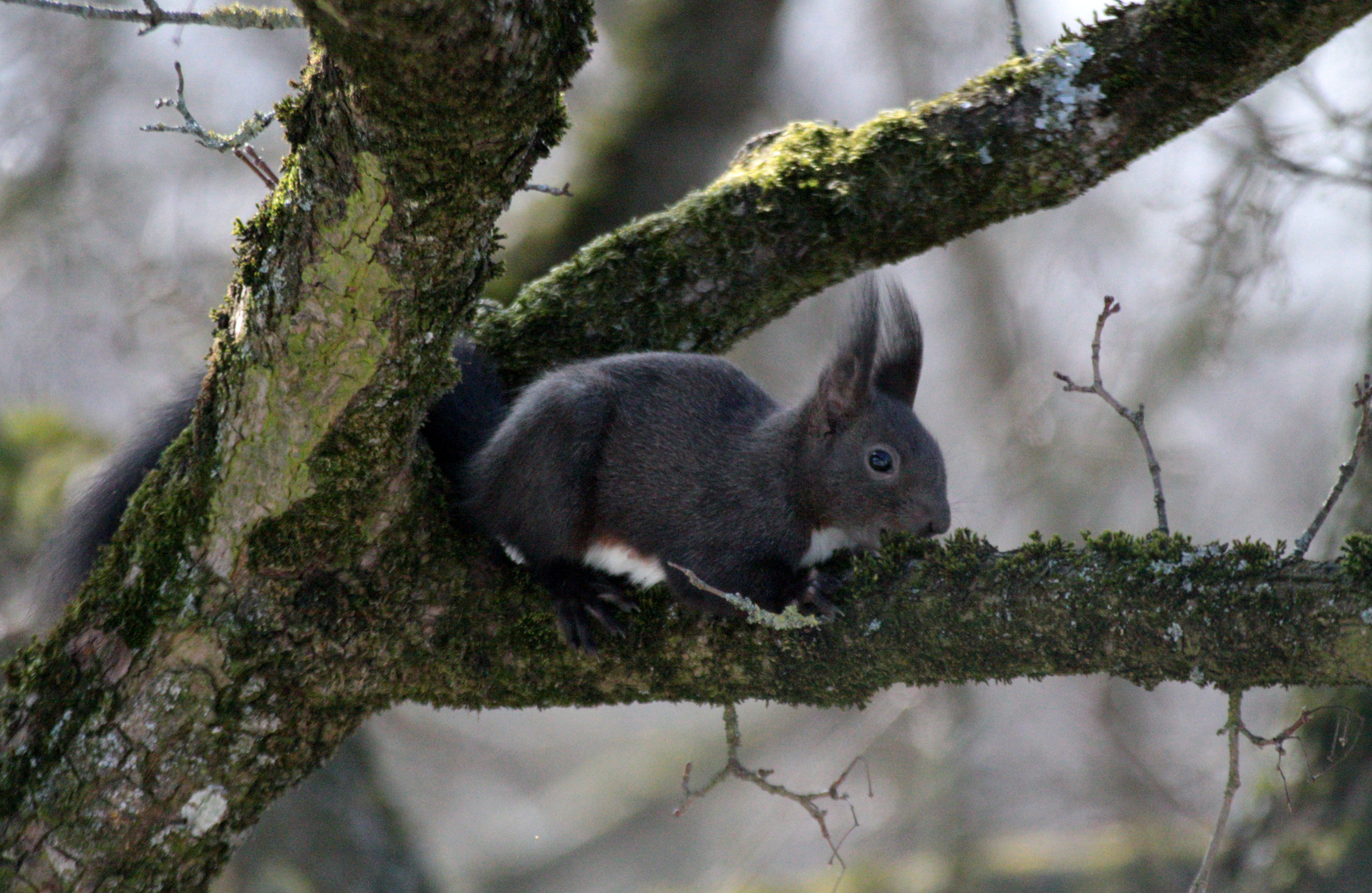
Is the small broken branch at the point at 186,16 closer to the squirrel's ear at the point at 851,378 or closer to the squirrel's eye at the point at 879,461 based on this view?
the squirrel's ear at the point at 851,378

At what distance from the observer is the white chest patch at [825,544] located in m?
3.55

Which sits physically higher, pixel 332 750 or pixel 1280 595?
pixel 1280 595

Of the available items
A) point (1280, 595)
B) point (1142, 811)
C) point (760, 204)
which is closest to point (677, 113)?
point (760, 204)

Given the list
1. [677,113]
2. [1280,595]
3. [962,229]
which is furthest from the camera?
[677,113]

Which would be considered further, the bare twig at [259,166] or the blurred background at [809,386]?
the blurred background at [809,386]

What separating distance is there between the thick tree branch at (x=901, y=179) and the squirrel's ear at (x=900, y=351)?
6.7 inches

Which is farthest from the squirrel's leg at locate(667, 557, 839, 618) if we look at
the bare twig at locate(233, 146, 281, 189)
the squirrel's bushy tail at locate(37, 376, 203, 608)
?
the squirrel's bushy tail at locate(37, 376, 203, 608)

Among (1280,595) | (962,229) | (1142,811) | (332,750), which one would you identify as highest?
(1142,811)

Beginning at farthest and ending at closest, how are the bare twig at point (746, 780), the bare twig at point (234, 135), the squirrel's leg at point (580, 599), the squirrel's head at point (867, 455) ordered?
the squirrel's head at point (867, 455) → the squirrel's leg at point (580, 599) → the bare twig at point (746, 780) → the bare twig at point (234, 135)

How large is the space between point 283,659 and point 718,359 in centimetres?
159

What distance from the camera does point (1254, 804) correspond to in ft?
14.9

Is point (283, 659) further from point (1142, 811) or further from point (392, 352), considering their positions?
point (1142, 811)

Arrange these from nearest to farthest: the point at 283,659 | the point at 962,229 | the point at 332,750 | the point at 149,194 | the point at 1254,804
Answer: the point at 283,659, the point at 332,750, the point at 962,229, the point at 1254,804, the point at 149,194

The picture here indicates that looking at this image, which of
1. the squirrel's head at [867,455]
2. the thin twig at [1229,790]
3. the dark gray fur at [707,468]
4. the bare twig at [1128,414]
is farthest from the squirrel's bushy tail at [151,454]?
the thin twig at [1229,790]
